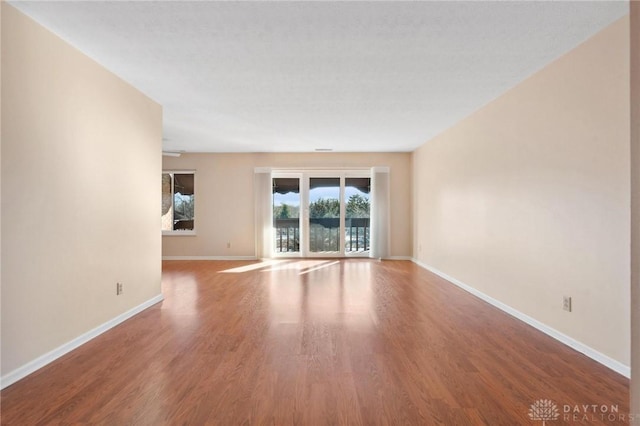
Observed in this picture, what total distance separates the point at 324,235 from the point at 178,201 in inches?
129

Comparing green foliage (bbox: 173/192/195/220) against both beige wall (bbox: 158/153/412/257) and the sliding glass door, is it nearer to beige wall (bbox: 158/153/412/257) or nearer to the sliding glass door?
beige wall (bbox: 158/153/412/257)

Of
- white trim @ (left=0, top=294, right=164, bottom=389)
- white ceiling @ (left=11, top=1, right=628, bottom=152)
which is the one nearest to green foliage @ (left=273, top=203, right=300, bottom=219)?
white ceiling @ (left=11, top=1, right=628, bottom=152)

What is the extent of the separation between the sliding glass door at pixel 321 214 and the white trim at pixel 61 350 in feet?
13.4

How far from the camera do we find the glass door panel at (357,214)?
7.39m

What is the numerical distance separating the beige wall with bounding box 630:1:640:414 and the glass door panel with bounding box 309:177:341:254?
6.46 meters

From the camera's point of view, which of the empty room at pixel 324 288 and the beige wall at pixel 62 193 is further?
the beige wall at pixel 62 193

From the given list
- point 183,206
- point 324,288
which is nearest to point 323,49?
point 324,288

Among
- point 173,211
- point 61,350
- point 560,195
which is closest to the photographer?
point 61,350

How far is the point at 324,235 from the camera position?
291 inches

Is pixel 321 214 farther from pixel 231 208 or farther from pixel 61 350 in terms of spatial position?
pixel 61 350

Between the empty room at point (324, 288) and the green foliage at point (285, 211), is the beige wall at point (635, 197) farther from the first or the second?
the green foliage at point (285, 211)
